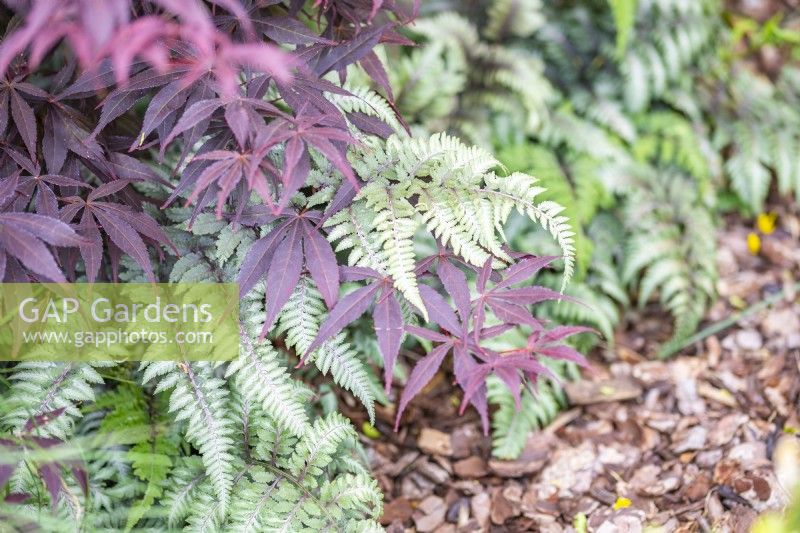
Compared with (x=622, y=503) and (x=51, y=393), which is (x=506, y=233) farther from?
(x=51, y=393)

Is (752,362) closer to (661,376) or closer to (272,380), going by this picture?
(661,376)

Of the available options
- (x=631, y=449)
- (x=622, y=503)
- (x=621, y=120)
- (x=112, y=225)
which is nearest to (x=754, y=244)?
(x=621, y=120)

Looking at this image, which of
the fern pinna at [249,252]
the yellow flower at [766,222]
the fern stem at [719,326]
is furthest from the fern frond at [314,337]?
the yellow flower at [766,222]

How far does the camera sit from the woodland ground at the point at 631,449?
208cm

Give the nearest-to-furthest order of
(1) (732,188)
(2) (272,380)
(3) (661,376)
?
(2) (272,380)
(3) (661,376)
(1) (732,188)

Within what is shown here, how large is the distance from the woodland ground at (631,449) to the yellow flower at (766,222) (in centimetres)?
49

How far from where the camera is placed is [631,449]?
238 centimetres

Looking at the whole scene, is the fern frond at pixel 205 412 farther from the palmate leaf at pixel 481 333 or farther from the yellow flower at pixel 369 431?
the yellow flower at pixel 369 431

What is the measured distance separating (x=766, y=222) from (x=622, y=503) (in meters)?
1.83

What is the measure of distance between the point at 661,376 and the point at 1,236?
221 cm

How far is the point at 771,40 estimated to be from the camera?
3.34 meters

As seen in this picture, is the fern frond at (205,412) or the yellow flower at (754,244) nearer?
the fern frond at (205,412)

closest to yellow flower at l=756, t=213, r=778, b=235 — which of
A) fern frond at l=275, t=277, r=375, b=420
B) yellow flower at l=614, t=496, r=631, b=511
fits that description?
yellow flower at l=614, t=496, r=631, b=511

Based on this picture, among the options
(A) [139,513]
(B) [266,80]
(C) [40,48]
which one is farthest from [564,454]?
(C) [40,48]
